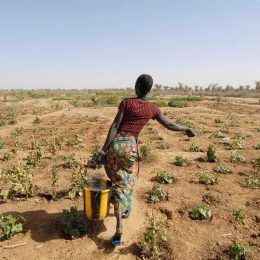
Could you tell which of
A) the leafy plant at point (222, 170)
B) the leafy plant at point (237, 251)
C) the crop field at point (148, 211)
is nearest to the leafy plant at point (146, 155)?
the crop field at point (148, 211)

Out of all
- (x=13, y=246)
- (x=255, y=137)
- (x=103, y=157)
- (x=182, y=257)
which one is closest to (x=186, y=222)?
(x=182, y=257)

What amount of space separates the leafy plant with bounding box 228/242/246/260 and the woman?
1368 mm

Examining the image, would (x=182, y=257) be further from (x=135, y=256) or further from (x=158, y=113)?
(x=158, y=113)

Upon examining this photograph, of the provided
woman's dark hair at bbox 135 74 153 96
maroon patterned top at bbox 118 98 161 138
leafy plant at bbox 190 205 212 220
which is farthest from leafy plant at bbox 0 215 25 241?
leafy plant at bbox 190 205 212 220

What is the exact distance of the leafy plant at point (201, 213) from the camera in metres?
4.14

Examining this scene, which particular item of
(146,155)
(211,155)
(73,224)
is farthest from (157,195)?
(211,155)

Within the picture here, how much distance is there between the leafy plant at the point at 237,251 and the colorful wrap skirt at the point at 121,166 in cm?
138

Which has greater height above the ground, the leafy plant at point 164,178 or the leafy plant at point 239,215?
the leafy plant at point 164,178

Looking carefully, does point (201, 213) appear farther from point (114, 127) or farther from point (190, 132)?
point (114, 127)

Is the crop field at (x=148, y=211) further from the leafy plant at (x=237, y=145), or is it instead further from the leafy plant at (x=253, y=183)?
the leafy plant at (x=237, y=145)

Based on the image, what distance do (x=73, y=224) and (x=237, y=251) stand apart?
2077mm

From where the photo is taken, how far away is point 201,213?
163 inches

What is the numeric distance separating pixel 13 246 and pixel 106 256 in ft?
3.90

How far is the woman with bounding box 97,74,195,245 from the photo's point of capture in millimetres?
3232
